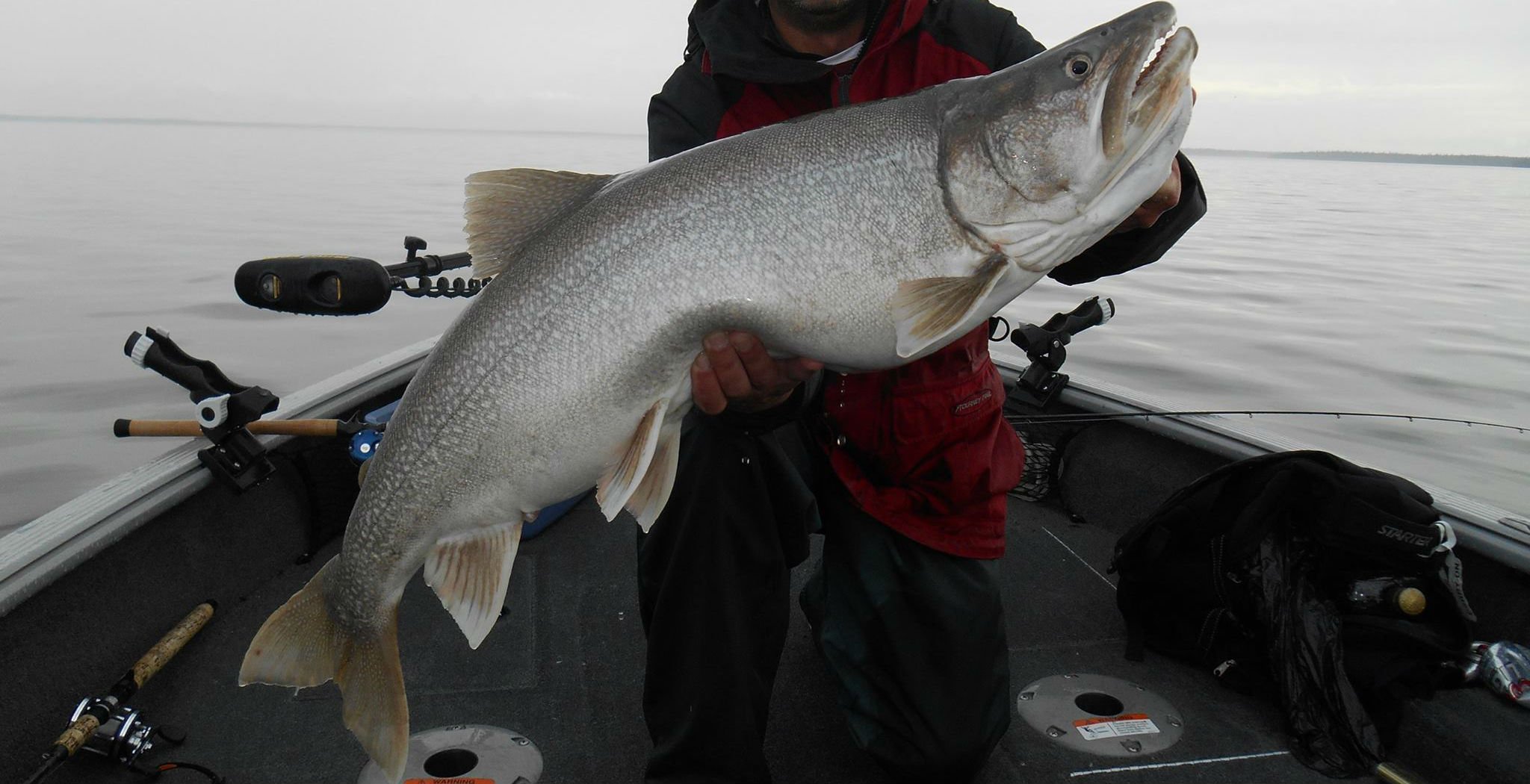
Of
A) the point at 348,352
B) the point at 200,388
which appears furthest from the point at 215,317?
the point at 200,388

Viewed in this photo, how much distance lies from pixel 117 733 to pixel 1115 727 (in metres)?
2.72

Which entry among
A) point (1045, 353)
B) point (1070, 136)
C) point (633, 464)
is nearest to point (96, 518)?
point (633, 464)

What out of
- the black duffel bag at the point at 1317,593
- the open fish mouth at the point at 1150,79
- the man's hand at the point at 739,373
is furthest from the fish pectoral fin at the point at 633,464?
the black duffel bag at the point at 1317,593

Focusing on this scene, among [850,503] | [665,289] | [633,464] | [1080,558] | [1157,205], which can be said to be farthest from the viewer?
[1080,558]

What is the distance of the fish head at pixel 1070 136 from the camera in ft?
5.87

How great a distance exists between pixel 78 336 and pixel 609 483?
10280 mm

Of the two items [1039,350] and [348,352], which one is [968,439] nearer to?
[1039,350]

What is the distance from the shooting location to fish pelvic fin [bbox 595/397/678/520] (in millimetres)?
1990

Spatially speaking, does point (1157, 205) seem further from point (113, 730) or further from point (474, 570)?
point (113, 730)

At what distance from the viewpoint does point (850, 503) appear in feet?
9.14

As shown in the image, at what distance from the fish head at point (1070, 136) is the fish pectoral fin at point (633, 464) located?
77 centimetres

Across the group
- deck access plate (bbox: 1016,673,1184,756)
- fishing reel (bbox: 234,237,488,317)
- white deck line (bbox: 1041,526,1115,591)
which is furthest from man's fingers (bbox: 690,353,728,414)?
white deck line (bbox: 1041,526,1115,591)

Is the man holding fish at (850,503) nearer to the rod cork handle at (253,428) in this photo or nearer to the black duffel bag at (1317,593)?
the black duffel bag at (1317,593)

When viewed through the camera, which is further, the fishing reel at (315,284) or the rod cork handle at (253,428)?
the rod cork handle at (253,428)
